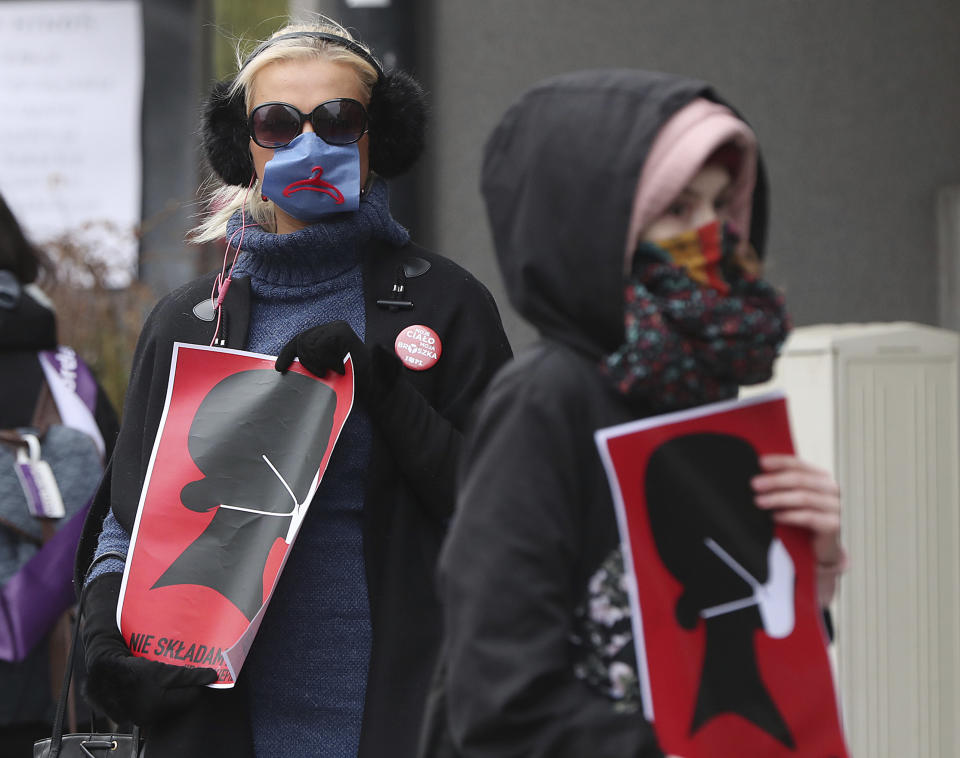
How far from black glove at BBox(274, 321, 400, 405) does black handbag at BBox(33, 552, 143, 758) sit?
504 mm

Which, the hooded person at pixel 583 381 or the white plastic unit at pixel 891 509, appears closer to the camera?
the hooded person at pixel 583 381

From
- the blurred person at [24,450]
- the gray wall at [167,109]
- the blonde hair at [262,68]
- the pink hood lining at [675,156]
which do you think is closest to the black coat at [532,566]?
the pink hood lining at [675,156]

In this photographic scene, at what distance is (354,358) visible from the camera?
2.15 meters

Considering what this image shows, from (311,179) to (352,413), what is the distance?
0.42 meters

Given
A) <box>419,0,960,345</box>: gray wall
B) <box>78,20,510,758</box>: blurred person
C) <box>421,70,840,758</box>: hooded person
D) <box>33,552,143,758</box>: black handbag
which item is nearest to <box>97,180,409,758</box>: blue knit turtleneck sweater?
<box>78,20,510,758</box>: blurred person

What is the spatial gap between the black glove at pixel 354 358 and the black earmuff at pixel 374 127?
1.58ft

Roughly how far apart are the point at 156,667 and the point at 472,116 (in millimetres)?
3171

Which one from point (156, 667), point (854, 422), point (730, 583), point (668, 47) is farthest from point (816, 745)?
point (668, 47)

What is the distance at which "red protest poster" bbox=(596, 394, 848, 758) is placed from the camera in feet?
4.75

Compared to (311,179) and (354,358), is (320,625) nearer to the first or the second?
(354,358)

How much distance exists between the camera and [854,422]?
12.1ft

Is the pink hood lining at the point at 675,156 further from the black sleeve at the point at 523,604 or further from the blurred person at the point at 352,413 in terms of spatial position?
the blurred person at the point at 352,413

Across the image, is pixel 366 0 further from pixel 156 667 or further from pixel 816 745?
pixel 816 745

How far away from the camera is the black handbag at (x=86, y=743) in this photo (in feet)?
7.48
